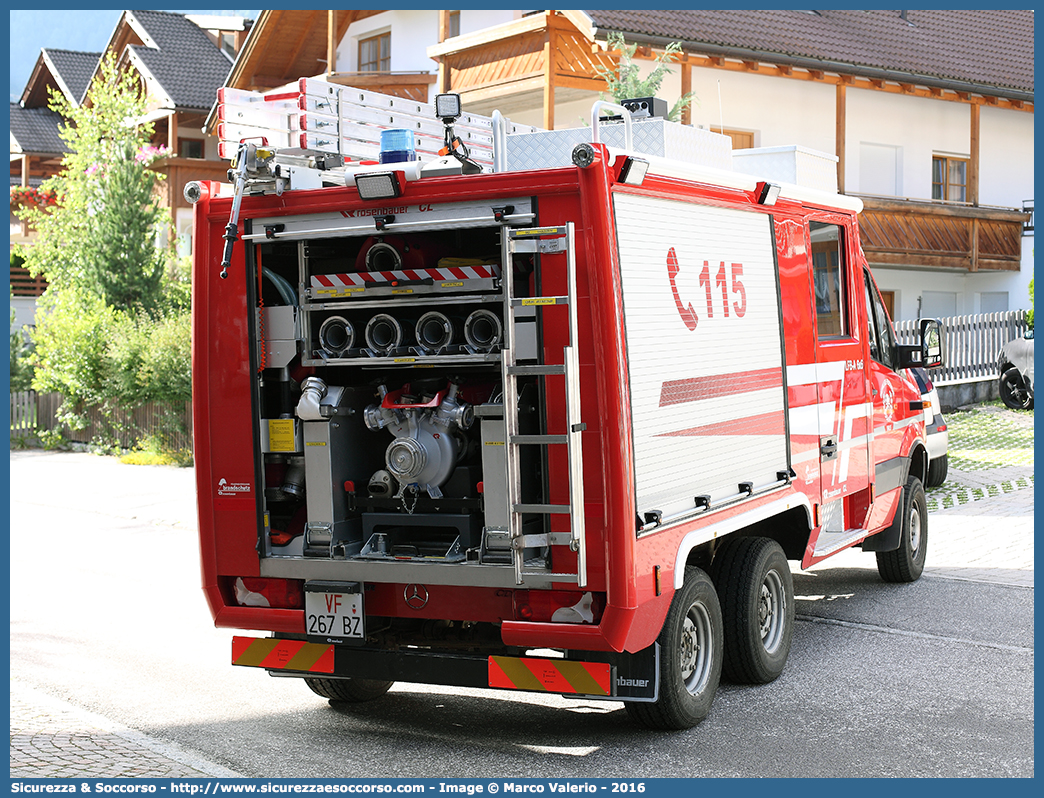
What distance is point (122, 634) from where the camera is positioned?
854 centimetres

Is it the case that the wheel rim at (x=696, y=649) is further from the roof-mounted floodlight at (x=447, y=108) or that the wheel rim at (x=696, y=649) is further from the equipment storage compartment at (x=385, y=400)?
the roof-mounted floodlight at (x=447, y=108)

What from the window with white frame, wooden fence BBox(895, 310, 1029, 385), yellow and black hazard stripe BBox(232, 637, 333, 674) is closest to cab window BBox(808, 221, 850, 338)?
yellow and black hazard stripe BBox(232, 637, 333, 674)

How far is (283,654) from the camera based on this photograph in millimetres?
6113

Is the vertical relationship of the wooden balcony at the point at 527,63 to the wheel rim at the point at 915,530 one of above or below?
above

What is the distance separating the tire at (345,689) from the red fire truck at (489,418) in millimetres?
22

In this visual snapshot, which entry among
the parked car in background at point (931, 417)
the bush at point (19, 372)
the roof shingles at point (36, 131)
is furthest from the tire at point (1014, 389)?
the roof shingles at point (36, 131)

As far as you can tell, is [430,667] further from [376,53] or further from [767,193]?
[376,53]

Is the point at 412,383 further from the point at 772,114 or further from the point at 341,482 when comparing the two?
the point at 772,114

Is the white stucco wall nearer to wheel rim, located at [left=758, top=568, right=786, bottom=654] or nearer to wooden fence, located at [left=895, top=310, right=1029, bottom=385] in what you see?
wooden fence, located at [left=895, top=310, right=1029, bottom=385]

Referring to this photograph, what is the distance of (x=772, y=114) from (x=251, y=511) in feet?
68.1

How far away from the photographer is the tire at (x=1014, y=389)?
21.5 meters

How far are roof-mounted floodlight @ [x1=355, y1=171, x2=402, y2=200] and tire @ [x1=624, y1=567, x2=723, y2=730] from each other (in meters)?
2.31

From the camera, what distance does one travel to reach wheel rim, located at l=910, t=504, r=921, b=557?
388 inches

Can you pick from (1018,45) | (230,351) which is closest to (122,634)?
(230,351)
